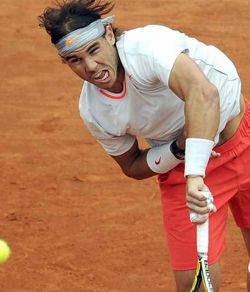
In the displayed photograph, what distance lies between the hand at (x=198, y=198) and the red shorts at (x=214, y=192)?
0.72 meters

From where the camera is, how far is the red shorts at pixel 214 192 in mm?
5562

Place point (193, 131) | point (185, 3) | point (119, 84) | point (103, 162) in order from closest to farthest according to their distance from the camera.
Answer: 1. point (193, 131)
2. point (119, 84)
3. point (103, 162)
4. point (185, 3)

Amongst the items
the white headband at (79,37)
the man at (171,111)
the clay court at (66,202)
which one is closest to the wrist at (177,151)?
the man at (171,111)

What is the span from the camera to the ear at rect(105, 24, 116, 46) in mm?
5219

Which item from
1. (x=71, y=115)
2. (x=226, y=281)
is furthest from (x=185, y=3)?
(x=226, y=281)

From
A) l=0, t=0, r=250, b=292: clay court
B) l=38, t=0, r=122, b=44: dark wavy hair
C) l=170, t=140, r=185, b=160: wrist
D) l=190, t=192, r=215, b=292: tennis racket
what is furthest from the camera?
l=0, t=0, r=250, b=292: clay court

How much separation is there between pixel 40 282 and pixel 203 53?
7.64 feet

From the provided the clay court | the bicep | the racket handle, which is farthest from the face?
the clay court

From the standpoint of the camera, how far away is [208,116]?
4879 millimetres

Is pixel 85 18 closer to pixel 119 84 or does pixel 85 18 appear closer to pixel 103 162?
pixel 119 84

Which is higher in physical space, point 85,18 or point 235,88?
point 85,18

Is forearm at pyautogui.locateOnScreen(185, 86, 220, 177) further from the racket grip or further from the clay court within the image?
the clay court

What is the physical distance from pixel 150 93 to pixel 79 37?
0.46 meters

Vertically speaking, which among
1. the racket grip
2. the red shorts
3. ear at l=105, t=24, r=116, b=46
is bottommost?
the red shorts
